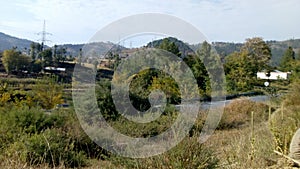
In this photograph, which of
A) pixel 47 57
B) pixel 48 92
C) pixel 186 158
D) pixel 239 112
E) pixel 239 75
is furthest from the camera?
pixel 47 57

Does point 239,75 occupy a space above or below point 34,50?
below

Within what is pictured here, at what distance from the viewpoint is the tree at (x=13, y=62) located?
4222 cm

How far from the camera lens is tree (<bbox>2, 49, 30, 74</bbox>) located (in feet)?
139

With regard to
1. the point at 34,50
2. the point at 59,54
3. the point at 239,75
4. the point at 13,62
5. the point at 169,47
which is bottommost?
the point at 13,62

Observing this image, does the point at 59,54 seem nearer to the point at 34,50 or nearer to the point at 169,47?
the point at 34,50

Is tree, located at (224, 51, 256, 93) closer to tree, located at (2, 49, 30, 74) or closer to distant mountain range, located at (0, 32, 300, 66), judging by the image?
distant mountain range, located at (0, 32, 300, 66)

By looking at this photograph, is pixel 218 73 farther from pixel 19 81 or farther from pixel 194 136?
pixel 19 81

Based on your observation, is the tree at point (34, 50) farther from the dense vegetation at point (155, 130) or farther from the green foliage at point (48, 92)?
the dense vegetation at point (155, 130)

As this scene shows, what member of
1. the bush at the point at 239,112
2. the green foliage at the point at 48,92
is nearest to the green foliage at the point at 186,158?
the bush at the point at 239,112

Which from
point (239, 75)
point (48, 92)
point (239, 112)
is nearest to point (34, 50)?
point (48, 92)

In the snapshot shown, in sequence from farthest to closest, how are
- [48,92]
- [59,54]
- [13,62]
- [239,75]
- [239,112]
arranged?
[59,54]
[13,62]
[239,75]
[48,92]
[239,112]

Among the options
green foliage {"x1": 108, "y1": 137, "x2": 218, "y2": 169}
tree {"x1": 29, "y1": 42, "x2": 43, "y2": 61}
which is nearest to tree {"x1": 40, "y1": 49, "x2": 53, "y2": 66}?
tree {"x1": 29, "y1": 42, "x2": 43, "y2": 61}

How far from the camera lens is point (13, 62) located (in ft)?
140

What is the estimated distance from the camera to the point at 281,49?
112 meters
